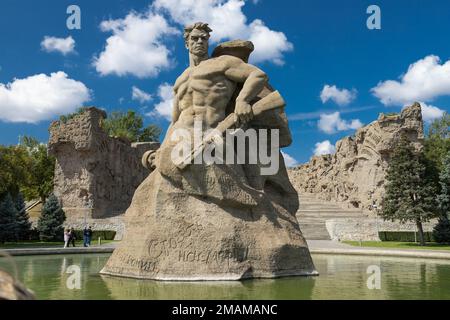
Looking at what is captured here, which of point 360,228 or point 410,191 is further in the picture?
point 360,228

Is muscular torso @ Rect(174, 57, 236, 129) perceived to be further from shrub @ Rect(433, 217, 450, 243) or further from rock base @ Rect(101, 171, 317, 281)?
shrub @ Rect(433, 217, 450, 243)

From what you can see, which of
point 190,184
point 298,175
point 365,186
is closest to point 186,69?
point 190,184

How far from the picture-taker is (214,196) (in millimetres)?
8875

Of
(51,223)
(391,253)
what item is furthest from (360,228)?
(51,223)

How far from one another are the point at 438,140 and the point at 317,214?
Answer: 18.6m

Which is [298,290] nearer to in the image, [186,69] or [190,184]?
[190,184]

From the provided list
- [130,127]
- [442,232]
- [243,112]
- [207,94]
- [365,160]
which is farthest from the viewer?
[130,127]

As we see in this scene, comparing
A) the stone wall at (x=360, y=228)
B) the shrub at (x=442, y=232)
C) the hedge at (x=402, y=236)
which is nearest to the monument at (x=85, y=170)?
the stone wall at (x=360, y=228)

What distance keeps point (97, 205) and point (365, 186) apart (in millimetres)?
23830

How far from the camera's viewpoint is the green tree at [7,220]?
2511 cm

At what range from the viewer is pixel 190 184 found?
8.86m

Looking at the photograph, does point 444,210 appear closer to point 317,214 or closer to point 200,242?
point 317,214

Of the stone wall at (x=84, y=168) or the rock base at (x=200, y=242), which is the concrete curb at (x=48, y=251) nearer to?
the rock base at (x=200, y=242)

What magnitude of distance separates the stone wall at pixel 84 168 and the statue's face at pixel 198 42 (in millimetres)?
27215
